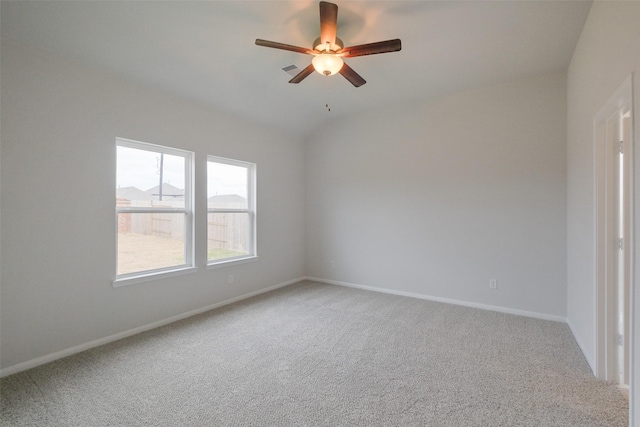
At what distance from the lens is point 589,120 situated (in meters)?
2.50

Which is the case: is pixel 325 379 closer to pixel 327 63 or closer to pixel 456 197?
pixel 327 63

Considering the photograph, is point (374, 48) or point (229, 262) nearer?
point (374, 48)

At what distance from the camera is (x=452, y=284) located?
418 centimetres

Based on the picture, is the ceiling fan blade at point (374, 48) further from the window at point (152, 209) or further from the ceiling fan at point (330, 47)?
the window at point (152, 209)

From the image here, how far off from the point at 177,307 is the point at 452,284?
147 inches

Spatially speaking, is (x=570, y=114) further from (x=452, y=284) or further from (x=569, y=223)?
(x=452, y=284)

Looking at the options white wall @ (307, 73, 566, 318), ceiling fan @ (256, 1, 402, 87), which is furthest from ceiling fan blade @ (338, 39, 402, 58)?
white wall @ (307, 73, 566, 318)

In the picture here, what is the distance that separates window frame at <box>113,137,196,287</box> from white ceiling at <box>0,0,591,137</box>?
71 centimetres

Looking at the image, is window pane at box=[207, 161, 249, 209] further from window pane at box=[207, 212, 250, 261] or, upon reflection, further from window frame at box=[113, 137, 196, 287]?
window frame at box=[113, 137, 196, 287]

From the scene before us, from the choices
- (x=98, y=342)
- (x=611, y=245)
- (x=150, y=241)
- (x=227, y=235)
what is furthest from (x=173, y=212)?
(x=611, y=245)

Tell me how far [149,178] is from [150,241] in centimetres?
75

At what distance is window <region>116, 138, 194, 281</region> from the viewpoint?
318 cm

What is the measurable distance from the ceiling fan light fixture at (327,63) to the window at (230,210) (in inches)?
87.9

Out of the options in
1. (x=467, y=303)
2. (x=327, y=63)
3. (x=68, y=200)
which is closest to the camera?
(x=327, y=63)
